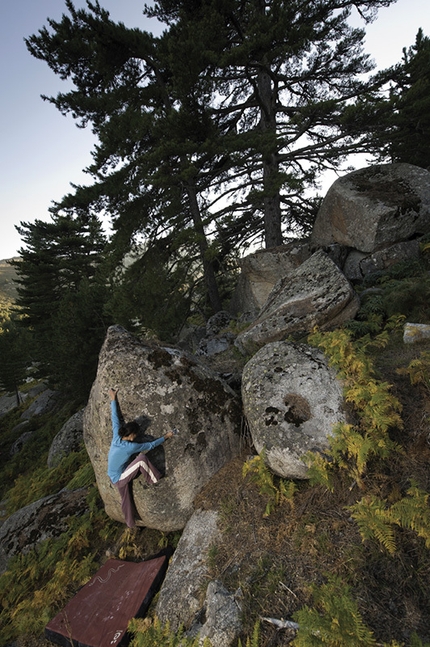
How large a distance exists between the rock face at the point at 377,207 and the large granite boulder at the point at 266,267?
1373 mm

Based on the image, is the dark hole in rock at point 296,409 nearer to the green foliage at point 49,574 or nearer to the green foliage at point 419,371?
the green foliage at point 419,371

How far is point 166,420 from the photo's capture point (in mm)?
5168

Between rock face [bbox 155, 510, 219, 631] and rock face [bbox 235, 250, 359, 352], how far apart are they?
4.42m

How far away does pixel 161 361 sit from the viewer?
221 inches

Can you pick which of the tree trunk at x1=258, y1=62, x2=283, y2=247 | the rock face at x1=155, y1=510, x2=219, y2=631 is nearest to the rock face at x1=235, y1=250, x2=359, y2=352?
the rock face at x1=155, y1=510, x2=219, y2=631

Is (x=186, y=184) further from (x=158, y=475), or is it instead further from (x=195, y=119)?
(x=158, y=475)

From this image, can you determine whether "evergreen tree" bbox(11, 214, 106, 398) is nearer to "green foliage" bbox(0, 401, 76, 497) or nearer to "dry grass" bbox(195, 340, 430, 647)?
"green foliage" bbox(0, 401, 76, 497)

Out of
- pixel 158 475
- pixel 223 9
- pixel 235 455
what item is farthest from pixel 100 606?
pixel 223 9

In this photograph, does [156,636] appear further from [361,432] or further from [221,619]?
[361,432]

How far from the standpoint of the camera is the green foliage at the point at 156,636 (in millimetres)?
3152

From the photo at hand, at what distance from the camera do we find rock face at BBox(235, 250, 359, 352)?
25.1ft

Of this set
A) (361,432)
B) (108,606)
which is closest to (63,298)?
(108,606)

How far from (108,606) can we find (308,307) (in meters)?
6.83

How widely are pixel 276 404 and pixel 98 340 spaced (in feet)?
46.2
